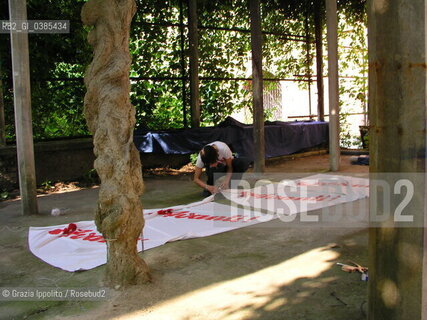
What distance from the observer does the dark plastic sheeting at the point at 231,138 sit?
9.77 metres

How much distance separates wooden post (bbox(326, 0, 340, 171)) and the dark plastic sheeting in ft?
6.23

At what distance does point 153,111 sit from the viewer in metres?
10.7

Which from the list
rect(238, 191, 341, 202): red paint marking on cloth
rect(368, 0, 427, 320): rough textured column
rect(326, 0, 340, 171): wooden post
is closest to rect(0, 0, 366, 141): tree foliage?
rect(326, 0, 340, 171): wooden post

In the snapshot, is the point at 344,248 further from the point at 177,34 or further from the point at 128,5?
the point at 177,34

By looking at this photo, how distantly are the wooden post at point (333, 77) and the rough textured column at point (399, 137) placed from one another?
730 centimetres

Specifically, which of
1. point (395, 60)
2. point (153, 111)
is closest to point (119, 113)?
point (395, 60)

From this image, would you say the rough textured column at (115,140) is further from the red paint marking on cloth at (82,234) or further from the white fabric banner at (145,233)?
the red paint marking on cloth at (82,234)

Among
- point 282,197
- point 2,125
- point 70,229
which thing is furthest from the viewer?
point 2,125

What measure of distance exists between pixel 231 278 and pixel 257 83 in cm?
600

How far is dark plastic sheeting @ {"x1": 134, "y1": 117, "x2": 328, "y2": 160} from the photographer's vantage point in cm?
977

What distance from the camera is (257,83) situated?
924 centimetres

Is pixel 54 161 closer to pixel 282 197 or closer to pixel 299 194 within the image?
pixel 282 197

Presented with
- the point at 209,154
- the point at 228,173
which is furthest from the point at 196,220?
the point at 228,173

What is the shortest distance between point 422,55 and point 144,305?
249 centimetres
